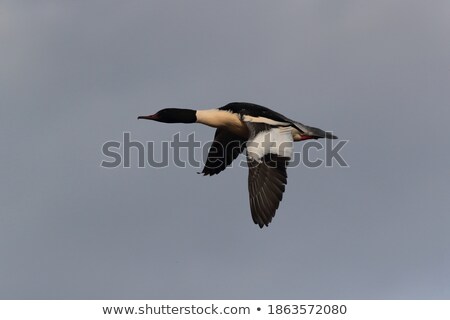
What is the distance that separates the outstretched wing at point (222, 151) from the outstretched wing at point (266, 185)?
238cm

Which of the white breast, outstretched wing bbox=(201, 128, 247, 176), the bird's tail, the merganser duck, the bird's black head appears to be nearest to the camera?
the merganser duck

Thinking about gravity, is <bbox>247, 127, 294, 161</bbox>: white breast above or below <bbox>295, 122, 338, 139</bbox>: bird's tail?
below

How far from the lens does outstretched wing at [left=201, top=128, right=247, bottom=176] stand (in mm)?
34625

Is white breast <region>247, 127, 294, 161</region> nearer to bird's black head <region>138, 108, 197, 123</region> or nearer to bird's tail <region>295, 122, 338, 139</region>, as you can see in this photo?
bird's tail <region>295, 122, 338, 139</region>

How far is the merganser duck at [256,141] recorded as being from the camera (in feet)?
105

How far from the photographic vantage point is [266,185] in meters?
32.0

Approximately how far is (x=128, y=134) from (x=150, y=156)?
0.68m

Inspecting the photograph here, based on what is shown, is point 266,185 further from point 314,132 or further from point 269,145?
point 314,132

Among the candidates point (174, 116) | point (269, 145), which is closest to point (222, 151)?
point (174, 116)

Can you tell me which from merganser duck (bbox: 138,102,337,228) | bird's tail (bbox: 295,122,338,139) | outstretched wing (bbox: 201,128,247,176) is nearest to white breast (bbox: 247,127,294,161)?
merganser duck (bbox: 138,102,337,228)

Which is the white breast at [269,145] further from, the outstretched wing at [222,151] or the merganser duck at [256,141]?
the outstretched wing at [222,151]

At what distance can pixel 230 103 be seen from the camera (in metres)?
34.1

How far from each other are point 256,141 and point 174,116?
2254 millimetres
